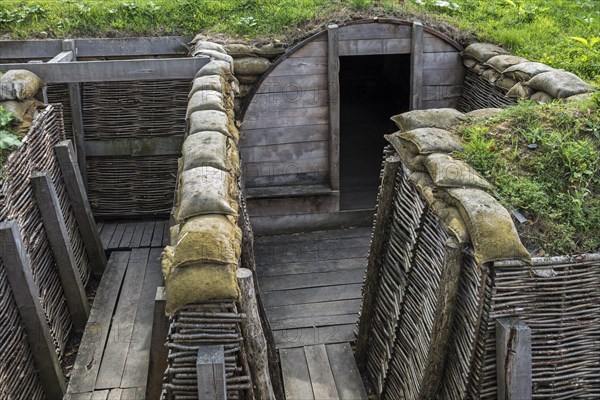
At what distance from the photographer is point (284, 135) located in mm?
7973

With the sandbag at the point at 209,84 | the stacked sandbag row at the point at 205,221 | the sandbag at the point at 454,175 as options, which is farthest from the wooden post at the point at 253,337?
the sandbag at the point at 209,84

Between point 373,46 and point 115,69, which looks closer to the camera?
point 115,69

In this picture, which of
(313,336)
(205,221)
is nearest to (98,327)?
(313,336)

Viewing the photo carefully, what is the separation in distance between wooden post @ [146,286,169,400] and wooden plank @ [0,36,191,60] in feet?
17.2

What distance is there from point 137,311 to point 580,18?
23.3 feet

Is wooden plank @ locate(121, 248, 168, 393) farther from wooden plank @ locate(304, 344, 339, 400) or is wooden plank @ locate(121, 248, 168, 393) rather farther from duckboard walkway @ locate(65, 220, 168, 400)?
wooden plank @ locate(304, 344, 339, 400)

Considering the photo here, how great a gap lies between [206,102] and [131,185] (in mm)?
3228

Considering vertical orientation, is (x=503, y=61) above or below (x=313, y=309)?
above

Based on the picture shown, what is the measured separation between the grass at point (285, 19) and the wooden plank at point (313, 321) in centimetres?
346

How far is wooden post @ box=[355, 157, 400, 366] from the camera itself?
5184mm

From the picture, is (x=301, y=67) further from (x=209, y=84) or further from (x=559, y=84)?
(x=559, y=84)

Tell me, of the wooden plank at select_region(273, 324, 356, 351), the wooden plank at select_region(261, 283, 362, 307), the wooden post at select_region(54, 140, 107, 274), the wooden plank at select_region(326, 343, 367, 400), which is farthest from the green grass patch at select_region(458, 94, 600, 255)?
the wooden post at select_region(54, 140, 107, 274)

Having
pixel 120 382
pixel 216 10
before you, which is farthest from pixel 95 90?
pixel 120 382

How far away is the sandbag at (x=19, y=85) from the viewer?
216 inches
